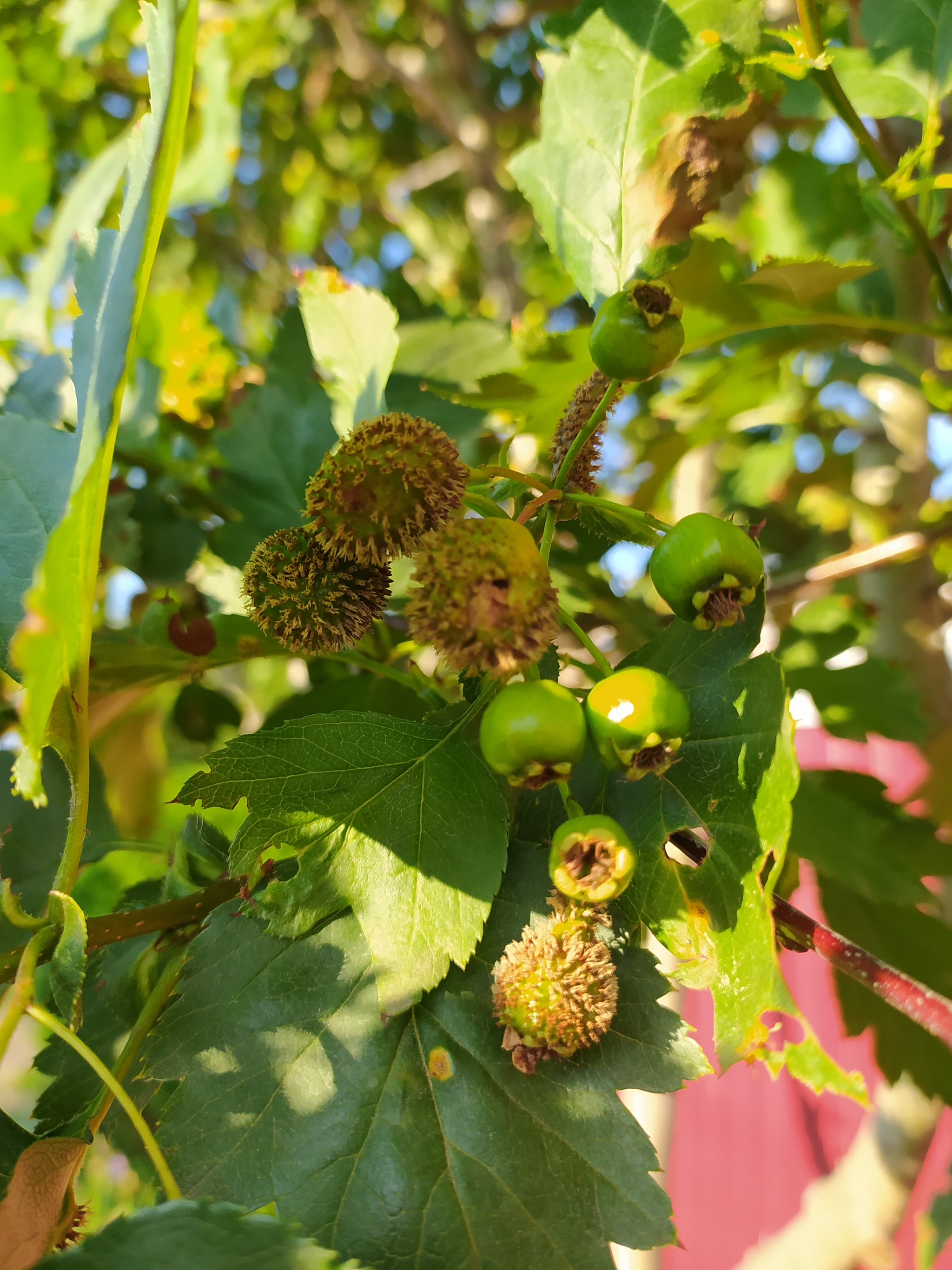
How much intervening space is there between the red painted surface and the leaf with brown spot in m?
2.29

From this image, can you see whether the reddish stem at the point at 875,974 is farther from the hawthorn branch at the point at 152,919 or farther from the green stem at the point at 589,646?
the hawthorn branch at the point at 152,919

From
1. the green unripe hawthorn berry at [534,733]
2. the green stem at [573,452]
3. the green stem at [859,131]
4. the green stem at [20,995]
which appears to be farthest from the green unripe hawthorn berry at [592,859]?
the green stem at [859,131]

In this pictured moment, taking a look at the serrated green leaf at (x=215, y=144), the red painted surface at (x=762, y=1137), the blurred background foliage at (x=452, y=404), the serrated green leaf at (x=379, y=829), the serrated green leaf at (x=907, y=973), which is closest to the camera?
the serrated green leaf at (x=379, y=829)

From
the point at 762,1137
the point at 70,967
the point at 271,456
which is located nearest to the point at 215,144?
the point at 271,456

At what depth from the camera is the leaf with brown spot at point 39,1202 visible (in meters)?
0.44

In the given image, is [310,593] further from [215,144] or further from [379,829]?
[215,144]

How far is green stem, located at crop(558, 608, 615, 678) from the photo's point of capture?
525 mm

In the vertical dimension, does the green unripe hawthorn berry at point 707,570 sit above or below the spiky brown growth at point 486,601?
above

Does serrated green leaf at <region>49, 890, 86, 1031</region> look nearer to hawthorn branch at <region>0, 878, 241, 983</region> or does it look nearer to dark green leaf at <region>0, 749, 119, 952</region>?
hawthorn branch at <region>0, 878, 241, 983</region>

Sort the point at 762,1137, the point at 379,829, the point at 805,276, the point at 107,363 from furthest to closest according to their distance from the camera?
the point at 762,1137 → the point at 805,276 → the point at 379,829 → the point at 107,363

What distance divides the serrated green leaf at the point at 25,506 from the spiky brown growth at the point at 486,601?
0.24 meters

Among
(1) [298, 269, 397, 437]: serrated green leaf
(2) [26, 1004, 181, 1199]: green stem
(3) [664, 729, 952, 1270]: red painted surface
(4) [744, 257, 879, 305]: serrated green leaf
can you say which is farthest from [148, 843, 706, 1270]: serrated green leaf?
(3) [664, 729, 952, 1270]: red painted surface

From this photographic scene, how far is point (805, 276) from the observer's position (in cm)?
77

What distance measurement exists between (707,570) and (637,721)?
95 mm
